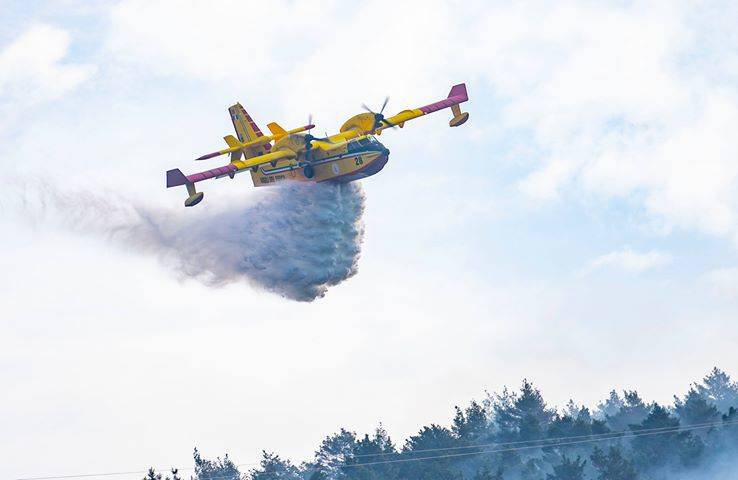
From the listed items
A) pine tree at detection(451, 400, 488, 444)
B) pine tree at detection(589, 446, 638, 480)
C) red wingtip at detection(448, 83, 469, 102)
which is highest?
red wingtip at detection(448, 83, 469, 102)

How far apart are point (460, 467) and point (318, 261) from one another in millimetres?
29382

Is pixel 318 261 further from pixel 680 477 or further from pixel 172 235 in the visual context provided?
pixel 680 477

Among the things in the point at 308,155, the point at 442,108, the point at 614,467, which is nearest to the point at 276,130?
the point at 308,155

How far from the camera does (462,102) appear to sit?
60.0 metres

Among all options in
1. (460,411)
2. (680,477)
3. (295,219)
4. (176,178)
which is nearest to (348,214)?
(295,219)

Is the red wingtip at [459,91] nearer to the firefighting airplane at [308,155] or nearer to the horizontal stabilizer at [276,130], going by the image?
the firefighting airplane at [308,155]

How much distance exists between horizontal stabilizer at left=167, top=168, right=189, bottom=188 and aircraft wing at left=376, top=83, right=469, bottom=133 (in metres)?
11.0

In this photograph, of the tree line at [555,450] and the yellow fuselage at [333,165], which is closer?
the yellow fuselage at [333,165]

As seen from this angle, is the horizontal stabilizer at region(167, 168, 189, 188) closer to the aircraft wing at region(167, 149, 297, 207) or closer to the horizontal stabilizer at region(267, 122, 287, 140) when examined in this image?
the aircraft wing at region(167, 149, 297, 207)

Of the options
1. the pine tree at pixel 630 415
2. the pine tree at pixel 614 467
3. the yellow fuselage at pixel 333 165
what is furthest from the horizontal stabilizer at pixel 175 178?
the pine tree at pixel 630 415

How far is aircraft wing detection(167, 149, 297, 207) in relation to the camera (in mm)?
50812

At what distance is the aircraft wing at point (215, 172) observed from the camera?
167 ft

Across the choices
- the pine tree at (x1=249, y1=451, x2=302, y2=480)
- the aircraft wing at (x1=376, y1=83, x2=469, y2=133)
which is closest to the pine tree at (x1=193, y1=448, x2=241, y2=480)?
the pine tree at (x1=249, y1=451, x2=302, y2=480)

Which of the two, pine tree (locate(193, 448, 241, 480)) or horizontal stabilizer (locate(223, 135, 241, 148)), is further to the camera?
pine tree (locate(193, 448, 241, 480))
